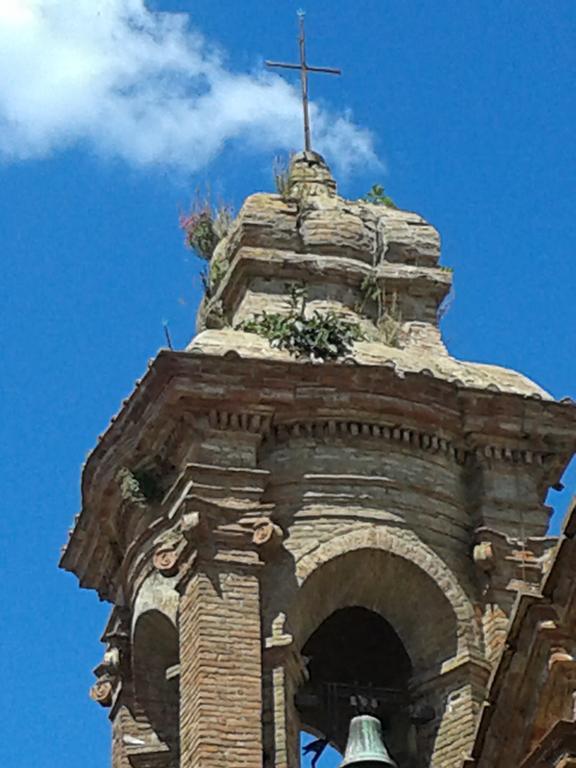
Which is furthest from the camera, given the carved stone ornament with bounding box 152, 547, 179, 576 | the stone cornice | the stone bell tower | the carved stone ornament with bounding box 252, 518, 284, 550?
the stone cornice

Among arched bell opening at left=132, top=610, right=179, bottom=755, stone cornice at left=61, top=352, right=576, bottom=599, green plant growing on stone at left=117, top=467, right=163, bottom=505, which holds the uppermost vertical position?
stone cornice at left=61, top=352, right=576, bottom=599

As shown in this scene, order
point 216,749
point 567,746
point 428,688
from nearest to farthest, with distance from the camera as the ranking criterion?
point 567,746 → point 216,749 → point 428,688

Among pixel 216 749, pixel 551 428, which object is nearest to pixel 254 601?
pixel 216 749

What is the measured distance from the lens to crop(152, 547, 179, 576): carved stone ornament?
80.7 ft

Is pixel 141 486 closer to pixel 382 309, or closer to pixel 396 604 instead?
pixel 396 604

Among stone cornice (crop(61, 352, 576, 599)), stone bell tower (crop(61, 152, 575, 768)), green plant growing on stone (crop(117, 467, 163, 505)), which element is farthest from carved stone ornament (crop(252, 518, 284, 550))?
green plant growing on stone (crop(117, 467, 163, 505))

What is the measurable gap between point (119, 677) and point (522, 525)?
3670mm

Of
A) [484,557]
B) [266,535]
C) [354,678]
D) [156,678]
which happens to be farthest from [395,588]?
[156,678]

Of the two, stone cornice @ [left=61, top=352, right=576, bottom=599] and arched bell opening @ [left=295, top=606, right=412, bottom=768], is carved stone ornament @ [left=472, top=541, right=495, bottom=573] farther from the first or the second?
arched bell opening @ [left=295, top=606, right=412, bottom=768]

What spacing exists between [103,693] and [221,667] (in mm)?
2685

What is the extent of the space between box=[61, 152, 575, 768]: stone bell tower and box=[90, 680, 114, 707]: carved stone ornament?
0.10 ft

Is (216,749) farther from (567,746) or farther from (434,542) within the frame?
(567,746)

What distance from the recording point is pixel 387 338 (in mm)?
26484

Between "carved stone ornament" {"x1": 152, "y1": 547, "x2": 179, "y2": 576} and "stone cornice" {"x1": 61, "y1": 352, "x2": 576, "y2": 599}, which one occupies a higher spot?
"stone cornice" {"x1": 61, "y1": 352, "x2": 576, "y2": 599}
